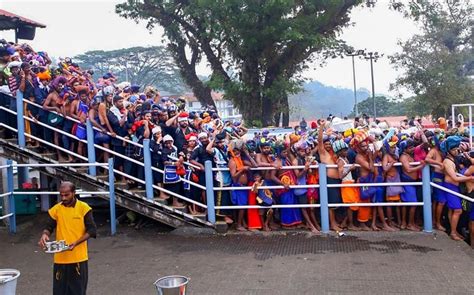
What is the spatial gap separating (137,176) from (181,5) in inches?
713

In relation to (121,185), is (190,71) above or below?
above

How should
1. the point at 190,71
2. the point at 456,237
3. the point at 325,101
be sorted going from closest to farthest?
the point at 456,237 < the point at 190,71 < the point at 325,101

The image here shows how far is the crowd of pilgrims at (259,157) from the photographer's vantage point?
26.9 feet

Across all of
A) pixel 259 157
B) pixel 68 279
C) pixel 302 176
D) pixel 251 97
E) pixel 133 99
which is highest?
pixel 251 97

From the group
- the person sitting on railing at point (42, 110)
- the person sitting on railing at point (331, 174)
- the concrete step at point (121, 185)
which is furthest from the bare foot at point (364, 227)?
the person sitting on railing at point (42, 110)

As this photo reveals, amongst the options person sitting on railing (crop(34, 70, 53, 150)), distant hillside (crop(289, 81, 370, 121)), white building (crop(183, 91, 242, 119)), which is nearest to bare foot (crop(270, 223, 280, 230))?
person sitting on railing (crop(34, 70, 53, 150))

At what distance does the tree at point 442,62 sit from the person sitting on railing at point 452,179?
24.8m

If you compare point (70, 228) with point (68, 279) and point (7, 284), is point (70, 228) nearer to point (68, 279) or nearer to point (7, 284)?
point (68, 279)

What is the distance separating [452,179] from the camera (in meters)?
Result: 7.88

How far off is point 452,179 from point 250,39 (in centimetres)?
1588

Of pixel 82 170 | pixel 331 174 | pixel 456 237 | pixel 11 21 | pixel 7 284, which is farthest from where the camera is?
pixel 11 21

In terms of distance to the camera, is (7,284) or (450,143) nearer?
(7,284)

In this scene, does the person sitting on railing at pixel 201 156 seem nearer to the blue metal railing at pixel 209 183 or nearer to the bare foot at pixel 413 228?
the blue metal railing at pixel 209 183

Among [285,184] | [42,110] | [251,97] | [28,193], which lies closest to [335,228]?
[285,184]
